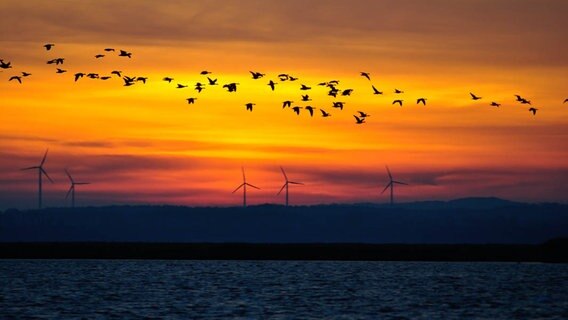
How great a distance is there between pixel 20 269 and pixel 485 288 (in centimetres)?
8407

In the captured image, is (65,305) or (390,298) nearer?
(65,305)

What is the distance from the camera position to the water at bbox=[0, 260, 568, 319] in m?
93.1

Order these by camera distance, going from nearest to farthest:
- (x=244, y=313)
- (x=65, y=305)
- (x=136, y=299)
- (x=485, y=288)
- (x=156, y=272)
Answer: (x=244, y=313) < (x=65, y=305) < (x=136, y=299) < (x=485, y=288) < (x=156, y=272)

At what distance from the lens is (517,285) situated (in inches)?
5305

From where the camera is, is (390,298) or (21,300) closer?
(21,300)

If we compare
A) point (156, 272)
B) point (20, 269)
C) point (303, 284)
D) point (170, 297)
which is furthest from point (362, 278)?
point (20, 269)

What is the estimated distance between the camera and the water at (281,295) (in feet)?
305

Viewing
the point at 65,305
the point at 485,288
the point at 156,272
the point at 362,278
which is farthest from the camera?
the point at 156,272

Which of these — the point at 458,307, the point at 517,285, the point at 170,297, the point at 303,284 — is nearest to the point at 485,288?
the point at 517,285

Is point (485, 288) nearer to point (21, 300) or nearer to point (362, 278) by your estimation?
point (362, 278)

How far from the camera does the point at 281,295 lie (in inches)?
4523

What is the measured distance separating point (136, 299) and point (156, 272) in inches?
2513

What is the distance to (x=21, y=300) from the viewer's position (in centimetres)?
10538

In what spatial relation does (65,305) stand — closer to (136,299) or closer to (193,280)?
(136,299)
